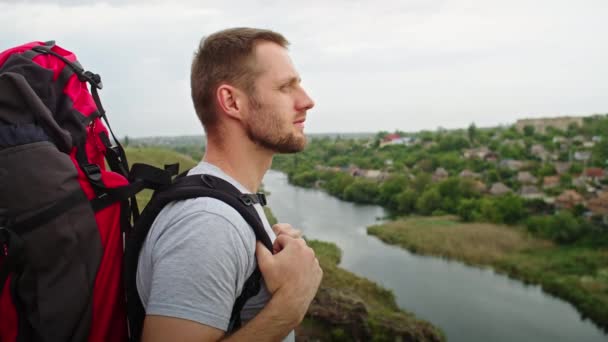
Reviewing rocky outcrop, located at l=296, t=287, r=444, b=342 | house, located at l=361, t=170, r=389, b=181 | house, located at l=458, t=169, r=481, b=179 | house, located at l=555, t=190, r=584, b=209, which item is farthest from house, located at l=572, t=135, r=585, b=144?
rocky outcrop, located at l=296, t=287, r=444, b=342

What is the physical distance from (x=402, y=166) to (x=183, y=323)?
41872 millimetres

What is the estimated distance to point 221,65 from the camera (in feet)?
4.16

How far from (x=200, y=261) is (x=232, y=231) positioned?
10 centimetres

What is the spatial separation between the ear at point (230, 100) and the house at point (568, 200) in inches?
1017

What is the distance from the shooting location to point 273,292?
3.47 ft

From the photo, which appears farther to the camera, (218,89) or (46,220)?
(218,89)

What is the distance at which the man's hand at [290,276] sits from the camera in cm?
104

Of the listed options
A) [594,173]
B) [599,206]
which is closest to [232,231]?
[599,206]

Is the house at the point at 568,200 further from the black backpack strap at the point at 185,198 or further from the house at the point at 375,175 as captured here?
the black backpack strap at the point at 185,198

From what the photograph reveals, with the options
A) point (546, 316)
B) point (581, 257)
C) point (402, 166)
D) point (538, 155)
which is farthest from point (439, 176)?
point (546, 316)

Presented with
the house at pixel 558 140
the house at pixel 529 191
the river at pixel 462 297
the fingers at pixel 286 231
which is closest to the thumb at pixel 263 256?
the fingers at pixel 286 231

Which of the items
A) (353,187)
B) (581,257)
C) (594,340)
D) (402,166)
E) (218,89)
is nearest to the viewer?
(218,89)

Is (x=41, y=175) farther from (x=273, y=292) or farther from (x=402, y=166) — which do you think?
(x=402, y=166)

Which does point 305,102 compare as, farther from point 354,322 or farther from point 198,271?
point 354,322
